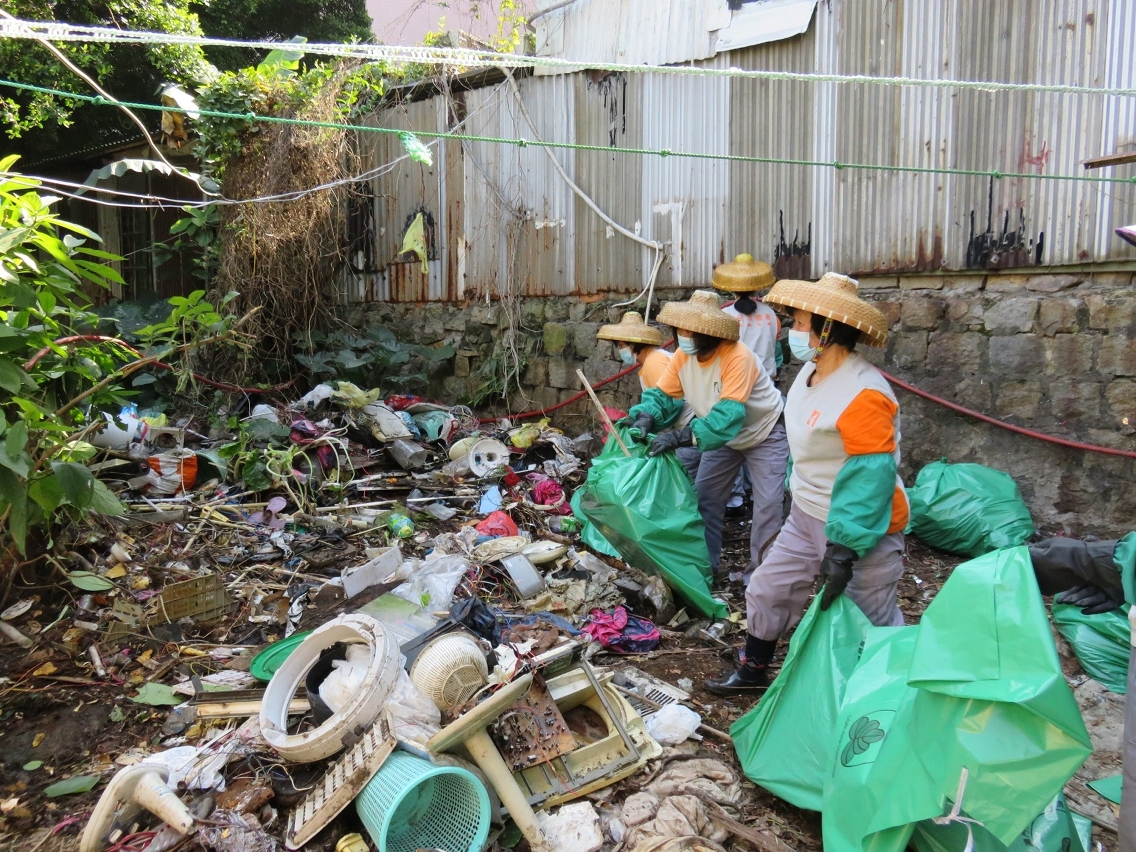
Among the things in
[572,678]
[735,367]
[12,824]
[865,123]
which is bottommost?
[12,824]

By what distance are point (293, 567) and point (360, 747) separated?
7.74 feet

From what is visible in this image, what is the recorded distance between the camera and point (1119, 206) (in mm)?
4281

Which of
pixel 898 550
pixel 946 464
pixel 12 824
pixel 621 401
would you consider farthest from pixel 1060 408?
pixel 12 824

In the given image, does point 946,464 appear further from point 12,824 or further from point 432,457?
point 12,824

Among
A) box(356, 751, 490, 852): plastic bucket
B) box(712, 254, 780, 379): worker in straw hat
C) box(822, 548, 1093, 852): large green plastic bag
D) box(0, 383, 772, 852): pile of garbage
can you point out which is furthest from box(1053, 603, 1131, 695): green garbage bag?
box(712, 254, 780, 379): worker in straw hat

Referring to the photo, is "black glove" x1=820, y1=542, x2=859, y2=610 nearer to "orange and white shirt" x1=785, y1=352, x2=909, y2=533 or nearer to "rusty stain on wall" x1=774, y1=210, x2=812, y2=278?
"orange and white shirt" x1=785, y1=352, x2=909, y2=533

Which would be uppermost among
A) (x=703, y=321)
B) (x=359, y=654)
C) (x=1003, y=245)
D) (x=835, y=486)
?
(x=1003, y=245)

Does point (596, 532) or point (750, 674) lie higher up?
point (596, 532)

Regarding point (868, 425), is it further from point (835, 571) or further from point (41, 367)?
point (41, 367)

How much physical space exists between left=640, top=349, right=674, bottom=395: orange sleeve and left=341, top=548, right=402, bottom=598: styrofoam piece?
2.07m

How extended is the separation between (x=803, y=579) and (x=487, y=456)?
3.68 meters

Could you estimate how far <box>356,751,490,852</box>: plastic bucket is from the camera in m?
2.28

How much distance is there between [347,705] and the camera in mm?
2562

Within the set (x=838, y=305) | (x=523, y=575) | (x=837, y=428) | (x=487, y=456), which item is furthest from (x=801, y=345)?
(x=487, y=456)
